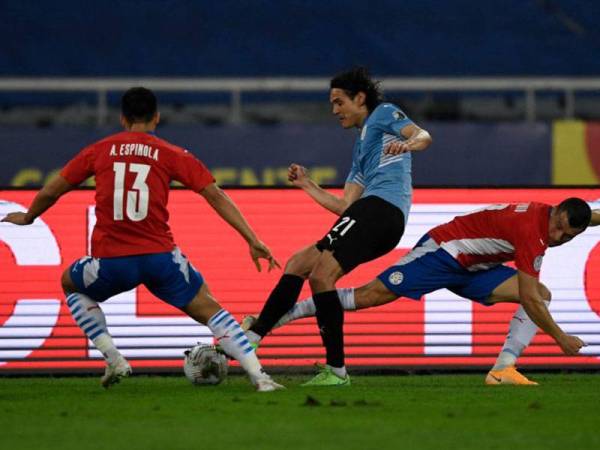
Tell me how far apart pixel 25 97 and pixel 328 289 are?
28.1 feet

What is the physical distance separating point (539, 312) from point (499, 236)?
0.66 m

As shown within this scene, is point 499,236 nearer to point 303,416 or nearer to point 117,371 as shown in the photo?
point 117,371

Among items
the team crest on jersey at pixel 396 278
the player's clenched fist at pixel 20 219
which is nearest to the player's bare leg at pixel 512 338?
the team crest on jersey at pixel 396 278

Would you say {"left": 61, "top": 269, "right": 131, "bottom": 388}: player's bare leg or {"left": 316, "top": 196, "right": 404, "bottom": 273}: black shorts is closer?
{"left": 61, "top": 269, "right": 131, "bottom": 388}: player's bare leg

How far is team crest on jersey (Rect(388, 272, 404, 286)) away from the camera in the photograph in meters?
9.82

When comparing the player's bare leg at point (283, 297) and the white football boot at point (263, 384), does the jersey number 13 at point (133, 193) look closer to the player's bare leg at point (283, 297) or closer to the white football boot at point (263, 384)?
the white football boot at point (263, 384)

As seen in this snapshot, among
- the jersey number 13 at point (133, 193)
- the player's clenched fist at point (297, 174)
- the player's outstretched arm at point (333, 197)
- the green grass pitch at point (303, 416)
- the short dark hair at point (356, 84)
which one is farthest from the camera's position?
Answer: the player's outstretched arm at point (333, 197)

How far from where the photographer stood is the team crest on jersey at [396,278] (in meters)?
9.82

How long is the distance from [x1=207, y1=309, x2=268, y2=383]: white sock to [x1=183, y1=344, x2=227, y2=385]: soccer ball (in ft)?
2.25

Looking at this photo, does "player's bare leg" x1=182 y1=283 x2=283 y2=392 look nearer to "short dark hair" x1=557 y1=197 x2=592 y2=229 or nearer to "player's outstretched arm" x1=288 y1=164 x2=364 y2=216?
"player's outstretched arm" x1=288 y1=164 x2=364 y2=216

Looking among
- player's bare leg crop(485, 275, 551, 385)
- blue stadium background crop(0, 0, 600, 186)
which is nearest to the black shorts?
player's bare leg crop(485, 275, 551, 385)

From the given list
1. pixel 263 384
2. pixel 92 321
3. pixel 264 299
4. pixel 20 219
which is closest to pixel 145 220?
pixel 92 321

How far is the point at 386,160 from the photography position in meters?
9.59

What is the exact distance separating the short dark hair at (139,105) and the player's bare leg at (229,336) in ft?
3.41
